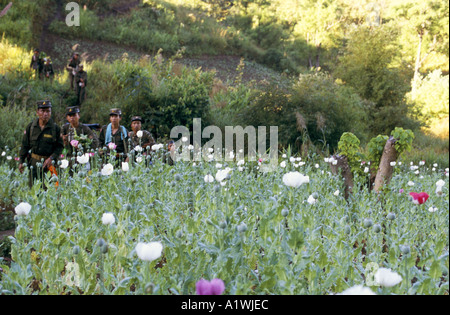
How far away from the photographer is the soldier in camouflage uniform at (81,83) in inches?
465

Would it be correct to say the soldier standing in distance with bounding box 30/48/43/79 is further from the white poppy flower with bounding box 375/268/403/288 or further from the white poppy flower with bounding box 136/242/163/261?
the white poppy flower with bounding box 375/268/403/288

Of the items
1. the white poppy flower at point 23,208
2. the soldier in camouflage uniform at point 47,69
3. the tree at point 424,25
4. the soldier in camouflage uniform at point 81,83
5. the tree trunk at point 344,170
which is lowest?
the tree trunk at point 344,170

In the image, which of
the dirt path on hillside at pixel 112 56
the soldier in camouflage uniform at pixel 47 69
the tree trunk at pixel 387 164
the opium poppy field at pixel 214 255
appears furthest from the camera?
the dirt path on hillside at pixel 112 56

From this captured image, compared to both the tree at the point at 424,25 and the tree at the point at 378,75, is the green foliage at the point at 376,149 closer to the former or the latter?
the tree at the point at 378,75

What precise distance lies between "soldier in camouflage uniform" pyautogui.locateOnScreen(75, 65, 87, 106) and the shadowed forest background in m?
0.20

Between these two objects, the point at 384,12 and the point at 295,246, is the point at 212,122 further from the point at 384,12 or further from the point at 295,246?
the point at 384,12

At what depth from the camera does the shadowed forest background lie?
10578 millimetres

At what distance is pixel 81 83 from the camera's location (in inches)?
464

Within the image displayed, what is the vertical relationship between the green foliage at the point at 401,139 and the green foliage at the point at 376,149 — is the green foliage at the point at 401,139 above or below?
above

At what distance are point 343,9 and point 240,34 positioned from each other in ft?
19.2

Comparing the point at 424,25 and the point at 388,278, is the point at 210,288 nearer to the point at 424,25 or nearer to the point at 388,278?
the point at 388,278

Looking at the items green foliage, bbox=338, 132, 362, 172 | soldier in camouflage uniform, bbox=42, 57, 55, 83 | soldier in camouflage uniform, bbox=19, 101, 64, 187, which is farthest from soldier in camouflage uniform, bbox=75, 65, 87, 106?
green foliage, bbox=338, 132, 362, 172

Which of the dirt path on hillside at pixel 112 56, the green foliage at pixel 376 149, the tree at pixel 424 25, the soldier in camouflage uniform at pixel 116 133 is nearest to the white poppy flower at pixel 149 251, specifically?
the soldier in camouflage uniform at pixel 116 133
